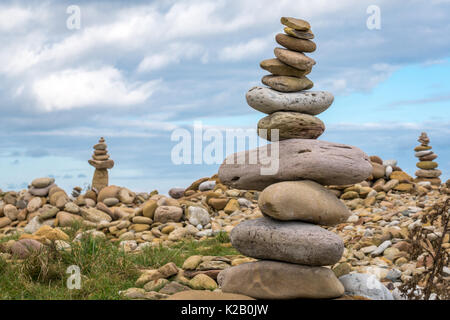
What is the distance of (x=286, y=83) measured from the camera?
20.8ft

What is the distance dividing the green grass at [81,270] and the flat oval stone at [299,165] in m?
2.08

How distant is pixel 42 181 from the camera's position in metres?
14.3

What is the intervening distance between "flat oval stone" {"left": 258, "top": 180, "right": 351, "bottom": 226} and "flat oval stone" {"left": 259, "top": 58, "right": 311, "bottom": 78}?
4.97 feet

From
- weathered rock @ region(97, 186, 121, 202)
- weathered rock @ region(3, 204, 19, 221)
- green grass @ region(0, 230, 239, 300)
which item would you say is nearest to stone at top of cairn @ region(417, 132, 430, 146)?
weathered rock @ region(97, 186, 121, 202)

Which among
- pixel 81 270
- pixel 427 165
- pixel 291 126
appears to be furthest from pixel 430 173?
pixel 81 270

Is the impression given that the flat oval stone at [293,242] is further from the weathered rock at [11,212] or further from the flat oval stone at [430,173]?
the flat oval stone at [430,173]

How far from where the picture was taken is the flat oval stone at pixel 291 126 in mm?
6219

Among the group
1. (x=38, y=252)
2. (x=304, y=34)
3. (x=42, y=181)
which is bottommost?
(x=38, y=252)

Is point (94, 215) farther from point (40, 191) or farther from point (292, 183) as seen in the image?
point (292, 183)

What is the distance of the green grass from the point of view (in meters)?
6.14

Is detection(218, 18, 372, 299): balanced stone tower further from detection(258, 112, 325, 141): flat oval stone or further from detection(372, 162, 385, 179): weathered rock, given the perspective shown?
detection(372, 162, 385, 179): weathered rock
